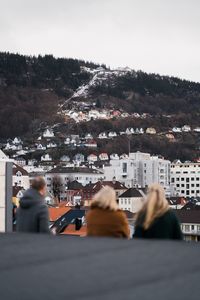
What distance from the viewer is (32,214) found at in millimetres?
6000

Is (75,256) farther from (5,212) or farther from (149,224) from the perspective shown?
(5,212)

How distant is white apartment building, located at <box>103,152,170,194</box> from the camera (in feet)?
447

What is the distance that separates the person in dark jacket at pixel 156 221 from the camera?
17.7ft

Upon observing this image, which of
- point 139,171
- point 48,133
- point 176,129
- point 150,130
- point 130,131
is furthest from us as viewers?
point 176,129

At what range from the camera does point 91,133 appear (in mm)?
194375

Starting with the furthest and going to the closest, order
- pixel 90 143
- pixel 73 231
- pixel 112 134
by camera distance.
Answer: pixel 112 134, pixel 90 143, pixel 73 231

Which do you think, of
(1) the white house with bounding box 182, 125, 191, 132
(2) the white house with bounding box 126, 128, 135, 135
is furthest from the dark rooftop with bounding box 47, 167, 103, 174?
(1) the white house with bounding box 182, 125, 191, 132

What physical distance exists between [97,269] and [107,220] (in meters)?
2.29

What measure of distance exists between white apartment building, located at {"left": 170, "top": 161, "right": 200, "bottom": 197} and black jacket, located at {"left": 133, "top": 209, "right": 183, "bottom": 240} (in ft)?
454

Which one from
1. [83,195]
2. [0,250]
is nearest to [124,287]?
[0,250]

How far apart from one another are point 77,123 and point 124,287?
19360 centimetres

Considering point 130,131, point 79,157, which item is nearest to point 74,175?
point 79,157

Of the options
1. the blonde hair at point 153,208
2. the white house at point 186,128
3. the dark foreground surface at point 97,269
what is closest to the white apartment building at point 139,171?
the white house at point 186,128

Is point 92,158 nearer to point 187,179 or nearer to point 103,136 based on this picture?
point 103,136
